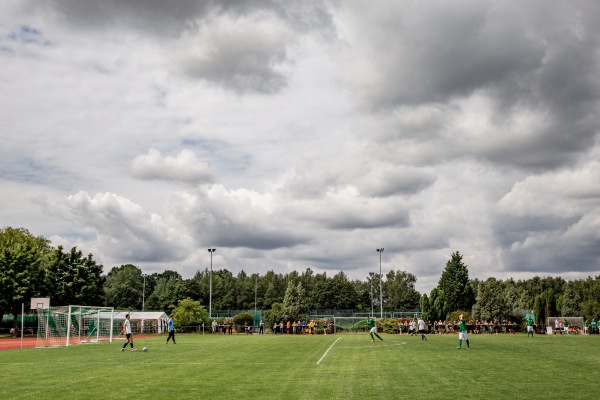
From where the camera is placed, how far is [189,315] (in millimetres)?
68938

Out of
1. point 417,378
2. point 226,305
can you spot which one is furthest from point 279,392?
point 226,305

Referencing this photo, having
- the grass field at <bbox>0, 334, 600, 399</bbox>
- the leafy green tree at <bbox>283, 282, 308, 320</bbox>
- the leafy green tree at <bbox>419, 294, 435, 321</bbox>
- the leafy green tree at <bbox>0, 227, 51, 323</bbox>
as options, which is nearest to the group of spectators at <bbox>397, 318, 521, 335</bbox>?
the leafy green tree at <bbox>419, 294, 435, 321</bbox>

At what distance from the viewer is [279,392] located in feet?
45.4

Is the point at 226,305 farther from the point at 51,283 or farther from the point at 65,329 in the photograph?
the point at 65,329

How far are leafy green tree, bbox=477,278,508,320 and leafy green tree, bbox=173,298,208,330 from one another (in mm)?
34244

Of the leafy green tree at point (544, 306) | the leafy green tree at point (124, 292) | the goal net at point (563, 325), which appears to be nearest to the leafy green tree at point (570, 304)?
the leafy green tree at point (544, 306)

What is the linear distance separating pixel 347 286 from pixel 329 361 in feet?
388

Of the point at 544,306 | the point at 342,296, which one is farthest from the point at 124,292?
the point at 544,306

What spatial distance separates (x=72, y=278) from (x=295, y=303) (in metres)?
28.4

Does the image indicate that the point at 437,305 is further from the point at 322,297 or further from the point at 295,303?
the point at 322,297

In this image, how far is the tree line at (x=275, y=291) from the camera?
64.8m

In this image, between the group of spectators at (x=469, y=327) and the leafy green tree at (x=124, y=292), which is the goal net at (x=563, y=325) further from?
the leafy green tree at (x=124, y=292)

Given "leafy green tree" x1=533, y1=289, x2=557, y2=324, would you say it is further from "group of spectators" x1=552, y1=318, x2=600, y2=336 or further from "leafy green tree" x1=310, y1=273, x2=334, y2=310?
"leafy green tree" x1=310, y1=273, x2=334, y2=310

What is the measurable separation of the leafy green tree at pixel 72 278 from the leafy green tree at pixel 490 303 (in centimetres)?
4773
